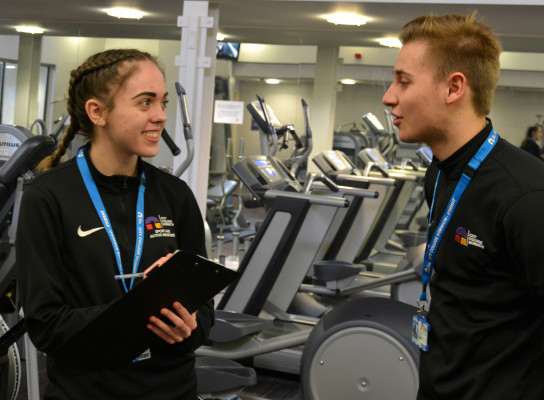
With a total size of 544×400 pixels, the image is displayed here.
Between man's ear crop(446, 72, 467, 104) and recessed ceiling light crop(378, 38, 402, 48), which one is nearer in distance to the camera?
man's ear crop(446, 72, 467, 104)

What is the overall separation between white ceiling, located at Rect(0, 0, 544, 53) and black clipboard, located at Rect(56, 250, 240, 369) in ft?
11.3

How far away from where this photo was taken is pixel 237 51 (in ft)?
22.9

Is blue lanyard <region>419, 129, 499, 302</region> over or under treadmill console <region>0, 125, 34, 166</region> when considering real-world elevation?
under

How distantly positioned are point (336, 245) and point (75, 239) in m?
4.64

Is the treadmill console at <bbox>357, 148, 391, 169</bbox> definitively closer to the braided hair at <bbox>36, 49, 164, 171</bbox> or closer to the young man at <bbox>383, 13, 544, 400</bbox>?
the braided hair at <bbox>36, 49, 164, 171</bbox>

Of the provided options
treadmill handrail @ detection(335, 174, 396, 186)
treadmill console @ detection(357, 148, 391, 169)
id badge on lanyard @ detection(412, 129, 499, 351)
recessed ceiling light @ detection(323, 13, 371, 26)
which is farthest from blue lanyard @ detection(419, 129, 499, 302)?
treadmill console @ detection(357, 148, 391, 169)

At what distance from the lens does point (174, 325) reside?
1517mm

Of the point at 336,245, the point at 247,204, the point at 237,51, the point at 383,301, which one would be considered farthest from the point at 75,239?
the point at 247,204

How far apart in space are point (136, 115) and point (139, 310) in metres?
0.44

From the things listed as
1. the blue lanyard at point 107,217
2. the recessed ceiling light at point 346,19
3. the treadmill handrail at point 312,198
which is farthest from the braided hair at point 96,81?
the recessed ceiling light at point 346,19

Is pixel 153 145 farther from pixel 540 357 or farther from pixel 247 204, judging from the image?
pixel 247 204

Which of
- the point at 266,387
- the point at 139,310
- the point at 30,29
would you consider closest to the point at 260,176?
the point at 266,387

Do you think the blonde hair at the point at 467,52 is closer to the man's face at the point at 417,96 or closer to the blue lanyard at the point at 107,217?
the man's face at the point at 417,96

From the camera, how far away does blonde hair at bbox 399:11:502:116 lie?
139 cm
